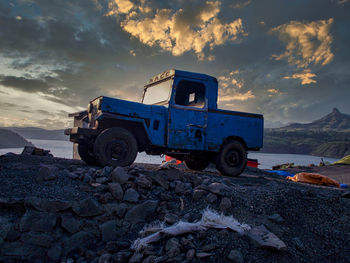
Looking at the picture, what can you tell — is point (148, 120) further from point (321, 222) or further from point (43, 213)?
point (321, 222)

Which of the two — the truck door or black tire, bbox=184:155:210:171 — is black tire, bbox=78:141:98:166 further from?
black tire, bbox=184:155:210:171

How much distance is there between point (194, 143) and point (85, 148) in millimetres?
2921

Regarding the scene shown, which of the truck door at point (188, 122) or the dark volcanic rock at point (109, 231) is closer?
the dark volcanic rock at point (109, 231)

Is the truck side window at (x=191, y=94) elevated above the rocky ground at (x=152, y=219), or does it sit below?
above

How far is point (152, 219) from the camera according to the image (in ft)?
12.6

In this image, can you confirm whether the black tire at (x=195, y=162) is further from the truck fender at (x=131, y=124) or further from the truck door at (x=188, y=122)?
the truck fender at (x=131, y=124)

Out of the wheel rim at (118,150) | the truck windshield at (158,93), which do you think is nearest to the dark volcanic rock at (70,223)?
the wheel rim at (118,150)

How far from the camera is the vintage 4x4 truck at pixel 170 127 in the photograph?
5219 mm

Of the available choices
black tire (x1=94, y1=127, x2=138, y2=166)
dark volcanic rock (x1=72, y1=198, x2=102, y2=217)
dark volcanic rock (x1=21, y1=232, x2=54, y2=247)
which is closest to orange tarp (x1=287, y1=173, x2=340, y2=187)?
black tire (x1=94, y1=127, x2=138, y2=166)

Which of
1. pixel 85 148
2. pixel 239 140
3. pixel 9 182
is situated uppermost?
pixel 239 140

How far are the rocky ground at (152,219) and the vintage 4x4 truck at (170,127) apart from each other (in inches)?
36.7

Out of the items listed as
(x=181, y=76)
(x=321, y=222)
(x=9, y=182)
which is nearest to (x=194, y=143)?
(x=181, y=76)

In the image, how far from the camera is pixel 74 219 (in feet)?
11.6

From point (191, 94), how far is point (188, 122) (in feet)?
4.35
